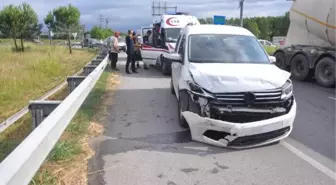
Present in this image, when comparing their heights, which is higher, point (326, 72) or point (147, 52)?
point (147, 52)

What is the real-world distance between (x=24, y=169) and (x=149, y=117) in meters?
4.86

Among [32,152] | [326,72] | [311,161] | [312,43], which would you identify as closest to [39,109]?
[32,152]

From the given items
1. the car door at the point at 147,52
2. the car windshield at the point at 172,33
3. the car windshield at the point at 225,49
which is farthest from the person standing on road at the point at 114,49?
the car windshield at the point at 225,49

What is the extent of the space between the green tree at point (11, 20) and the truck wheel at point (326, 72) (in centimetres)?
3640

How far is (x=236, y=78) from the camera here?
5.50 meters

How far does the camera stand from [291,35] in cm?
1456

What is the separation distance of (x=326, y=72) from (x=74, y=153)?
31.8 feet

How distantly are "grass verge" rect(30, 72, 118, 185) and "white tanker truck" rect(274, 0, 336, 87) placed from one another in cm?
768

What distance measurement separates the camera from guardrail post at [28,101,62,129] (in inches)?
187

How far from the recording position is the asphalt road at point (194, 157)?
4410mm

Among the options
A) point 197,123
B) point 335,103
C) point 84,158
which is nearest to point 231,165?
point 197,123

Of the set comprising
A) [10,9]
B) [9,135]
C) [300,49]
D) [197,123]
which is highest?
[10,9]

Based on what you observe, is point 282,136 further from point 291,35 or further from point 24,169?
point 291,35

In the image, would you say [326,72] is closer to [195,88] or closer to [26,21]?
[195,88]
